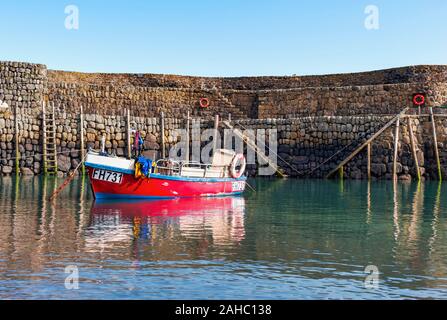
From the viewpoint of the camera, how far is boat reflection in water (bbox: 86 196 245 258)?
14867 millimetres

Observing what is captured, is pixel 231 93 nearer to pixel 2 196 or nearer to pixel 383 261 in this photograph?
pixel 2 196

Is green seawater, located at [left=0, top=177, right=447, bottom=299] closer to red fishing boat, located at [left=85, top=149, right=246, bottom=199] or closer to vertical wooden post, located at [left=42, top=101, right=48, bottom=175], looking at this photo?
red fishing boat, located at [left=85, top=149, right=246, bottom=199]

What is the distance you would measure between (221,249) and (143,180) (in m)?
9.96

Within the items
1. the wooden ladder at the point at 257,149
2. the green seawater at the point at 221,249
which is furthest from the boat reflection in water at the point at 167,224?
the wooden ladder at the point at 257,149

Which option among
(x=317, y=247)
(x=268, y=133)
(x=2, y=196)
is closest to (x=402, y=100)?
(x=268, y=133)

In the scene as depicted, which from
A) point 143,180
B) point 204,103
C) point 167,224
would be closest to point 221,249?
point 167,224

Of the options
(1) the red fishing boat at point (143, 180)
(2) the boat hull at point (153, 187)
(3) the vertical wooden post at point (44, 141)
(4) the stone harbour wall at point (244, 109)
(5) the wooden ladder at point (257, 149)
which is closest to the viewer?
(1) the red fishing boat at point (143, 180)

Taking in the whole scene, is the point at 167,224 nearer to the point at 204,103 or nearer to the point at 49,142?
the point at 49,142

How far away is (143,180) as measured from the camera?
78.0 ft

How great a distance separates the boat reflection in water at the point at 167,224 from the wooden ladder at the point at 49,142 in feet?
49.5

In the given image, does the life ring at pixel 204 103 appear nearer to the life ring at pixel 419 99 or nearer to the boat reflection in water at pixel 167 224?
the life ring at pixel 419 99

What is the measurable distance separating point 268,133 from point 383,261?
89.5 ft

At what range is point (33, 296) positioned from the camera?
10117mm

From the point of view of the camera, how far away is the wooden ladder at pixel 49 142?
3778cm
